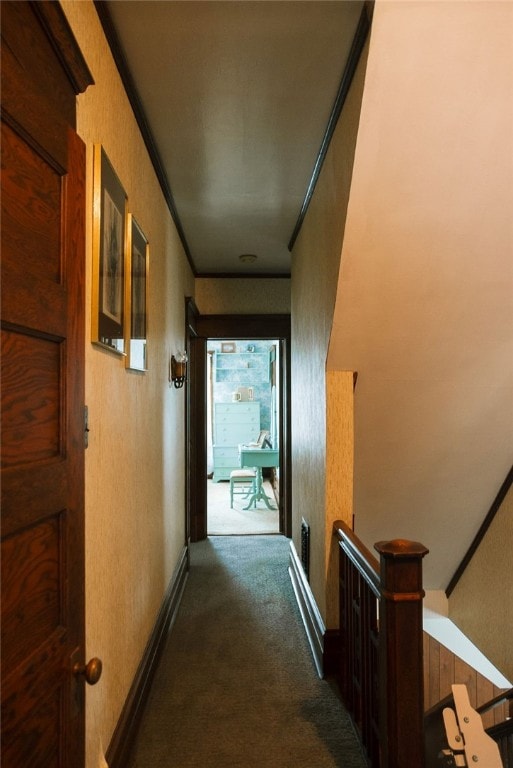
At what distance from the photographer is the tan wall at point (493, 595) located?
3.27m

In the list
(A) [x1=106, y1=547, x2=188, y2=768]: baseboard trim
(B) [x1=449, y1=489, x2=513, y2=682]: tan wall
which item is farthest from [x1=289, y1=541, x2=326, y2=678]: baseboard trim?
(B) [x1=449, y1=489, x2=513, y2=682]: tan wall

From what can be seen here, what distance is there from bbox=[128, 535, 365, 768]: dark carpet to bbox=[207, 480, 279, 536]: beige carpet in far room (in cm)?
165

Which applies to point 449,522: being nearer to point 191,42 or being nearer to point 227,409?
point 191,42

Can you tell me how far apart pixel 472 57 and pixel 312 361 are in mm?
1648

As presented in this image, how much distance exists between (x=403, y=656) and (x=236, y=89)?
2.08 m

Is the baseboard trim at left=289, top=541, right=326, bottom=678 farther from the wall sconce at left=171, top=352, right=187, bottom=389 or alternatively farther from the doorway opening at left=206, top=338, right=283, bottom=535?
the doorway opening at left=206, top=338, right=283, bottom=535

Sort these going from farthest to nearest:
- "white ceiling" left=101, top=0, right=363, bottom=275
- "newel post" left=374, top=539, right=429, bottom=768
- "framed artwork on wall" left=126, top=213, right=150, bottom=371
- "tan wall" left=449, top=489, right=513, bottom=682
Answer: "tan wall" left=449, top=489, right=513, bottom=682, "framed artwork on wall" left=126, top=213, right=150, bottom=371, "white ceiling" left=101, top=0, right=363, bottom=275, "newel post" left=374, top=539, right=429, bottom=768

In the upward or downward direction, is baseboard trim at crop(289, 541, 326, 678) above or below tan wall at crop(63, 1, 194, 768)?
below

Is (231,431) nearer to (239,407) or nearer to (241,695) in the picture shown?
(239,407)

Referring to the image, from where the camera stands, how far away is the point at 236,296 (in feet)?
16.1

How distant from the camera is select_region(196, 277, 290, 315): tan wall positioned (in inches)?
193

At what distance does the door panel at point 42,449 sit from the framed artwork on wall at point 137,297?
0.86 m

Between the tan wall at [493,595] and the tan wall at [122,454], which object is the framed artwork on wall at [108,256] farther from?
the tan wall at [493,595]

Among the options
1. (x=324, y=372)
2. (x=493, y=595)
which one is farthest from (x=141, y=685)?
(x=493, y=595)
